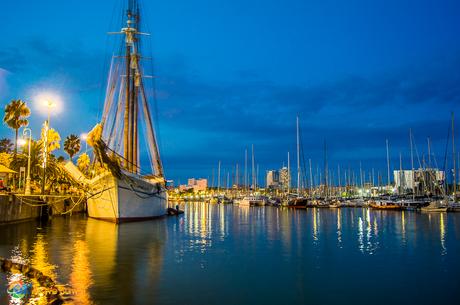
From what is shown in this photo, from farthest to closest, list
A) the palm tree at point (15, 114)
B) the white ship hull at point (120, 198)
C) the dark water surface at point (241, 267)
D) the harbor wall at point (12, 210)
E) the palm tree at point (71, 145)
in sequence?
the palm tree at point (71, 145)
the palm tree at point (15, 114)
the white ship hull at point (120, 198)
the harbor wall at point (12, 210)
the dark water surface at point (241, 267)

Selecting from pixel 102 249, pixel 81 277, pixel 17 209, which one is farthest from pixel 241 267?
pixel 17 209

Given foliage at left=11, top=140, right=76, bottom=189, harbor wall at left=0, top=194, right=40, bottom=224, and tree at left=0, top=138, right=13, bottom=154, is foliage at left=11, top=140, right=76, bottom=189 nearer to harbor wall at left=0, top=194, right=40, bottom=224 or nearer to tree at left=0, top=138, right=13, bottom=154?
harbor wall at left=0, top=194, right=40, bottom=224

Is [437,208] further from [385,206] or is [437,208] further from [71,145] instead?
[71,145]

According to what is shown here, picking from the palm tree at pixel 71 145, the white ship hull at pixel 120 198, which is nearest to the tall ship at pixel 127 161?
the white ship hull at pixel 120 198

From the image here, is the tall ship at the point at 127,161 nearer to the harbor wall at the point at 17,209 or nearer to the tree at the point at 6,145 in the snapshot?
the harbor wall at the point at 17,209

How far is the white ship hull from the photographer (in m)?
39.2

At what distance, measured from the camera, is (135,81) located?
5097 centimetres

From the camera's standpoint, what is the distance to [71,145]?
78.7 m

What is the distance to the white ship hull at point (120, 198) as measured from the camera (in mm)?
39156

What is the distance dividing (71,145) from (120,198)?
43705 mm

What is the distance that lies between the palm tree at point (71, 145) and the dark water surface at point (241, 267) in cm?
4855

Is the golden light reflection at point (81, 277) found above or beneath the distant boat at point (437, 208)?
beneath

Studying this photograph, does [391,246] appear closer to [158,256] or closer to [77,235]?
[158,256]

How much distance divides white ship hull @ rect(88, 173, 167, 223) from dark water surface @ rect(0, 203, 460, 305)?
25.8ft
